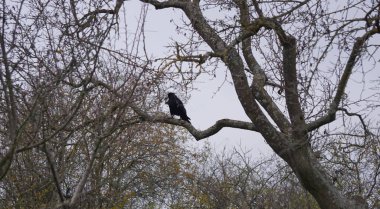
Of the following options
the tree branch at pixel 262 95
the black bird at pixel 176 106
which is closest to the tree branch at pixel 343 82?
the tree branch at pixel 262 95

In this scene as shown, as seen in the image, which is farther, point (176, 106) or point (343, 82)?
point (176, 106)

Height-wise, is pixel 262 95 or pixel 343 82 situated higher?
pixel 262 95

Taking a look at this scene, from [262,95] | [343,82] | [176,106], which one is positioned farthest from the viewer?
[176,106]

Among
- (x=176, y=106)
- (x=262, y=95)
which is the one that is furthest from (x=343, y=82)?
(x=176, y=106)

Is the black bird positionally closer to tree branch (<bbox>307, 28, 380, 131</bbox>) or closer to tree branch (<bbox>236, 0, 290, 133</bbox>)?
tree branch (<bbox>236, 0, 290, 133</bbox>)

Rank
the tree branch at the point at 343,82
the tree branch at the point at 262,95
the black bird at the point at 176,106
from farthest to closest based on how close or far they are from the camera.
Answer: the black bird at the point at 176,106 → the tree branch at the point at 262,95 → the tree branch at the point at 343,82

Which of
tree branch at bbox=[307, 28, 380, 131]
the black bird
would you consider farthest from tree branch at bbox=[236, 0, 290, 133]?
the black bird

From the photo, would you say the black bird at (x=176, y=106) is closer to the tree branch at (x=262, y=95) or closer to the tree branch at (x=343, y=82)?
the tree branch at (x=262, y=95)

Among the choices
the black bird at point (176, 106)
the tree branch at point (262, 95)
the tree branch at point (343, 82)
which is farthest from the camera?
the black bird at point (176, 106)

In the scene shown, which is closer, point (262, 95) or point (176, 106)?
point (262, 95)

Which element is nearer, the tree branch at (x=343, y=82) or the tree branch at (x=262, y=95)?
the tree branch at (x=343, y=82)

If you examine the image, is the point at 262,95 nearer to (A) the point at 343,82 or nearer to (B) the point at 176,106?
(A) the point at 343,82

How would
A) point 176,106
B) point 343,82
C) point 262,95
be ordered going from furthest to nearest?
point 176,106 < point 262,95 < point 343,82

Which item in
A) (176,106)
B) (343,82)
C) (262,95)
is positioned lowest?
(343,82)
